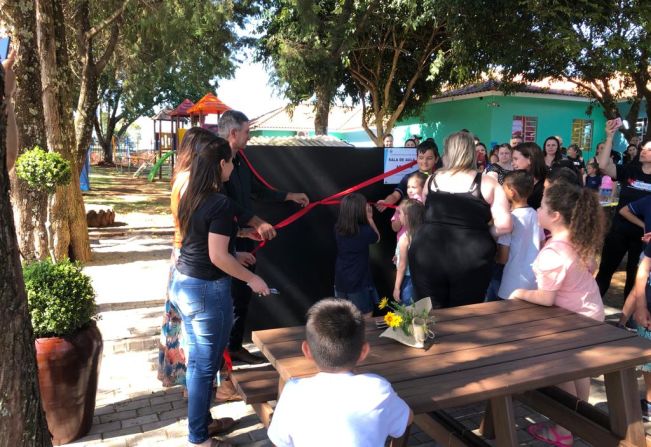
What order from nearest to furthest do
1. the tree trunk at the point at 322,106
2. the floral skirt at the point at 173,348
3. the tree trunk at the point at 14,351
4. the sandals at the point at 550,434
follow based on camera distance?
the tree trunk at the point at 14,351 → the sandals at the point at 550,434 → the floral skirt at the point at 173,348 → the tree trunk at the point at 322,106

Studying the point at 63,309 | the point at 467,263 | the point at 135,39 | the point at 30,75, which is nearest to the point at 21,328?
the point at 63,309

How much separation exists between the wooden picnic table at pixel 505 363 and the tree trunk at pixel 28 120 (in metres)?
5.14

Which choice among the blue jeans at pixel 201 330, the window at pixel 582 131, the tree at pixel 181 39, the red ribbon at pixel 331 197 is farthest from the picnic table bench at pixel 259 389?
the window at pixel 582 131

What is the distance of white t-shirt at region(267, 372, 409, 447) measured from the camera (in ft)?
5.81

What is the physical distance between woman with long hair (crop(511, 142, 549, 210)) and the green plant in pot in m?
3.84

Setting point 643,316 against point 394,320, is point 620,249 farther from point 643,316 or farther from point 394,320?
point 394,320

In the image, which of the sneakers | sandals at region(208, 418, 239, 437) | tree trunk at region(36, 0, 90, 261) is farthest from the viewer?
tree trunk at region(36, 0, 90, 261)

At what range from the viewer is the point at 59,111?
721 cm

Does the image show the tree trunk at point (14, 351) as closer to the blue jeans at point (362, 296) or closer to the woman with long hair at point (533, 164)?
the blue jeans at point (362, 296)

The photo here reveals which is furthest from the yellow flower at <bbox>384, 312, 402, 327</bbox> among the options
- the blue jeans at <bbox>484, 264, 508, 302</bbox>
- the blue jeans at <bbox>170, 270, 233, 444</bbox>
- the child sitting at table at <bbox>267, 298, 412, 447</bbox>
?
the blue jeans at <bbox>484, 264, 508, 302</bbox>

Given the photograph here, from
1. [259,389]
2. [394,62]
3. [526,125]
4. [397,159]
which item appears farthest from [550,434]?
[526,125]

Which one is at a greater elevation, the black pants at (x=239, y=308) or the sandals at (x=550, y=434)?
the black pants at (x=239, y=308)

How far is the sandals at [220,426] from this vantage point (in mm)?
3301

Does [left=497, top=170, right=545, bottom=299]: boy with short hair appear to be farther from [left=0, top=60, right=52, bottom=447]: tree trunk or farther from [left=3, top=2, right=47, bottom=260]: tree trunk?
[left=3, top=2, right=47, bottom=260]: tree trunk
